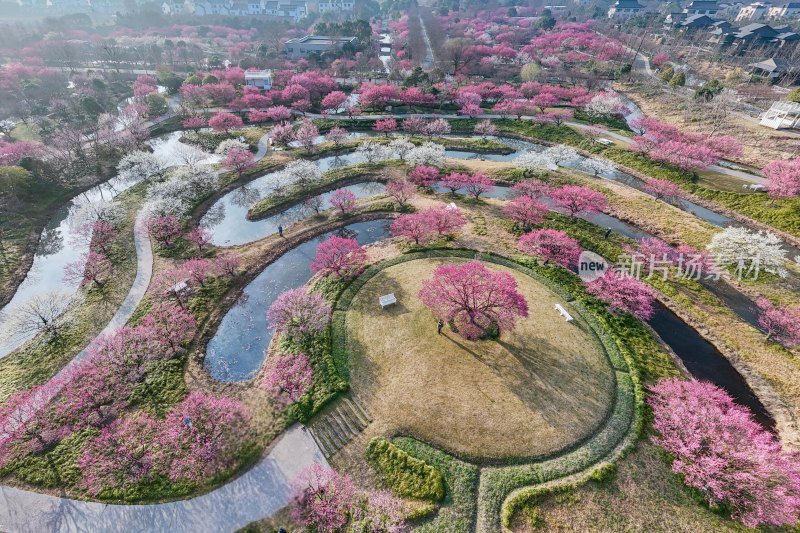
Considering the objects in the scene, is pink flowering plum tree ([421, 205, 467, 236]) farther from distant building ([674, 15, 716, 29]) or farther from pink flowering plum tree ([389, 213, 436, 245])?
distant building ([674, 15, 716, 29])

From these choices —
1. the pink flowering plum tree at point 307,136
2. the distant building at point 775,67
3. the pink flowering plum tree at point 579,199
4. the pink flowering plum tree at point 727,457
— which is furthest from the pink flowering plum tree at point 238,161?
the distant building at point 775,67

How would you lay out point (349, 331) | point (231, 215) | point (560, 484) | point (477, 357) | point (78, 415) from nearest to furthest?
point (560, 484) → point (78, 415) → point (477, 357) → point (349, 331) → point (231, 215)

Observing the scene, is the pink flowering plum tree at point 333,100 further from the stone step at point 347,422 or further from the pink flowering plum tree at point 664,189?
the stone step at point 347,422

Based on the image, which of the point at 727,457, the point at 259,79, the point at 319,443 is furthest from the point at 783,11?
the point at 319,443

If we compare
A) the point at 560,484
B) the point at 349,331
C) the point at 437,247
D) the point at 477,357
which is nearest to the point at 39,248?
the point at 349,331

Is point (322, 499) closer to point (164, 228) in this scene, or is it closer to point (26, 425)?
point (26, 425)

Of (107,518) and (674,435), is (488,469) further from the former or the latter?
(107,518)
